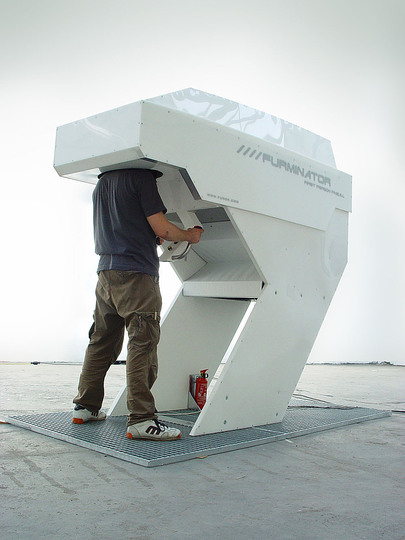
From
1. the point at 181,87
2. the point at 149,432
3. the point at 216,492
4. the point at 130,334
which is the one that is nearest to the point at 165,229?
the point at 130,334

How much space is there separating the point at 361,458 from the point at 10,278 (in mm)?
4617

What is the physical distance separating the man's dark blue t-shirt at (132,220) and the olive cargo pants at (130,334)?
0.20 ft

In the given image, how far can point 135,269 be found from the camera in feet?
8.40

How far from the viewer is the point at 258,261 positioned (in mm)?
2789

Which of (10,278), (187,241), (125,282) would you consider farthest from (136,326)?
(10,278)

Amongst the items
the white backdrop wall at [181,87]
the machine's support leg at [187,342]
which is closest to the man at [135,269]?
the machine's support leg at [187,342]

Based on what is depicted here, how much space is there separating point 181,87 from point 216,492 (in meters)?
5.52

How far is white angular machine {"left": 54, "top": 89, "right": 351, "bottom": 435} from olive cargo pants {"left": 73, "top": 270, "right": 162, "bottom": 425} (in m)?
0.30

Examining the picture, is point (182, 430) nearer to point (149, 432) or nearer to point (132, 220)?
point (149, 432)

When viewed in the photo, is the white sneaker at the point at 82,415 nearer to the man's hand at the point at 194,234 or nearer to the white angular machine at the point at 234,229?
the white angular machine at the point at 234,229

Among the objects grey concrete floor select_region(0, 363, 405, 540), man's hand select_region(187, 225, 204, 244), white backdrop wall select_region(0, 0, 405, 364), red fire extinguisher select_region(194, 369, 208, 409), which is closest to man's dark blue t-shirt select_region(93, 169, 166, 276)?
man's hand select_region(187, 225, 204, 244)

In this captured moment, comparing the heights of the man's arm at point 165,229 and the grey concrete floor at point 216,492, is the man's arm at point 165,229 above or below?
above

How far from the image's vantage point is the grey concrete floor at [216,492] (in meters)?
1.48

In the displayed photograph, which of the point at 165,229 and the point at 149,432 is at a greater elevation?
the point at 165,229
